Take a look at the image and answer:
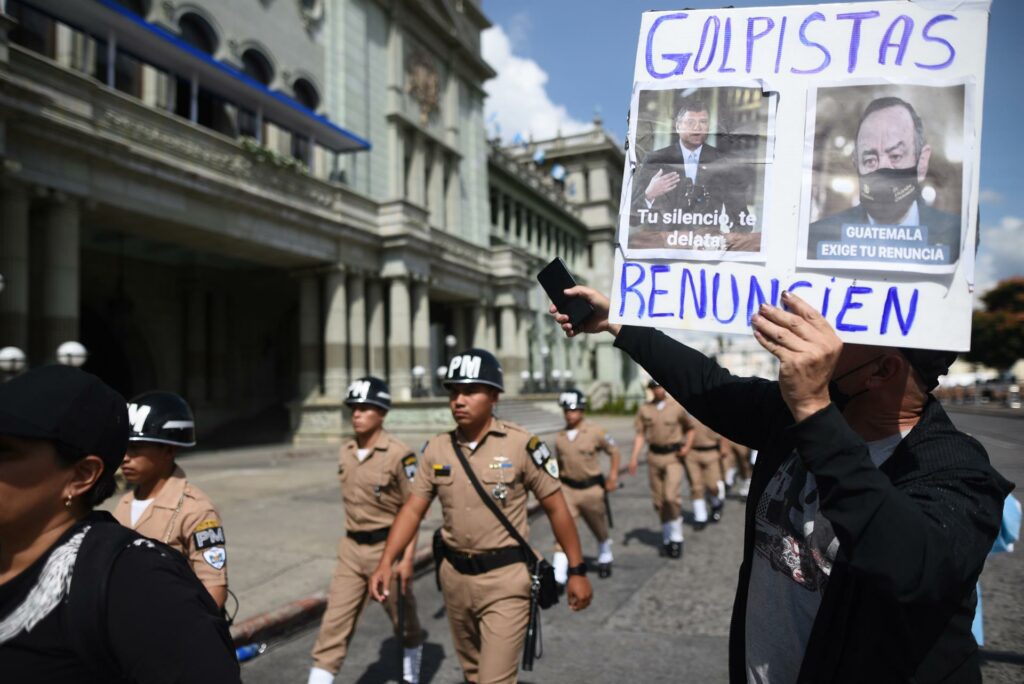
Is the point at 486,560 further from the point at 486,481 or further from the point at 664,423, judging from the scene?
the point at 664,423

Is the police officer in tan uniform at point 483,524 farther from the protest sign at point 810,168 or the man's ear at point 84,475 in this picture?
the man's ear at point 84,475

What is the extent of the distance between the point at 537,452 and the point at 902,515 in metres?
2.82

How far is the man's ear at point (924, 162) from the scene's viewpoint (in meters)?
1.70

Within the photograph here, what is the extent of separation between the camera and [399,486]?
507 centimetres

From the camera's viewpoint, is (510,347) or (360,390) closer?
(360,390)

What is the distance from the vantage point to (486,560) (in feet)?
12.5

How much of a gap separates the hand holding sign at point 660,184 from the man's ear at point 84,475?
164 cm

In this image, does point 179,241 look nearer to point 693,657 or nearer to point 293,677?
point 293,677

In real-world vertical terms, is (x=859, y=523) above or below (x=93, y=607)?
above

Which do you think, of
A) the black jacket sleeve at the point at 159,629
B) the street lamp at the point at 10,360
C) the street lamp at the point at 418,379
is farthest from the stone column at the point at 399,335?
the black jacket sleeve at the point at 159,629

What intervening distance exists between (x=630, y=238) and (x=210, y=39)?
2308 cm

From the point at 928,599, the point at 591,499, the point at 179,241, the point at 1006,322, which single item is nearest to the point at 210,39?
the point at 179,241

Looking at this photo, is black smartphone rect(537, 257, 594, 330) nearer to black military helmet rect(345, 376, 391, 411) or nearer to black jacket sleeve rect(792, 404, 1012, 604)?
black jacket sleeve rect(792, 404, 1012, 604)

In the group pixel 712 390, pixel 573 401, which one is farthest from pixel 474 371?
pixel 573 401
